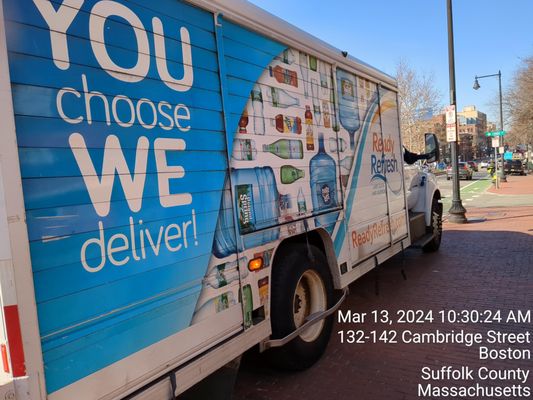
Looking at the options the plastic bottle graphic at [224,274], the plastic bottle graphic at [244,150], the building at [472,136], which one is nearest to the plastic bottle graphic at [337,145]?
the plastic bottle graphic at [244,150]

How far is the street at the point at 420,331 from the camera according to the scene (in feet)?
11.9

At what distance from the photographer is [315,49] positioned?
4117 mm

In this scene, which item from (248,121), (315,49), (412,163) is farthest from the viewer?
(412,163)

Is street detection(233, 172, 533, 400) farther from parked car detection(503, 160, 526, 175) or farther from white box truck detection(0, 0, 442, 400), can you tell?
parked car detection(503, 160, 526, 175)

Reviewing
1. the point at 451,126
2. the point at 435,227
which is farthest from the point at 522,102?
the point at 435,227

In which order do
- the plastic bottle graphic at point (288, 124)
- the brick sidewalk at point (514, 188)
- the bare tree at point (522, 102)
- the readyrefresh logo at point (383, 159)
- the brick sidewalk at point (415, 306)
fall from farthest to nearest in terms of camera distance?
the bare tree at point (522, 102) < the brick sidewalk at point (514, 188) < the readyrefresh logo at point (383, 159) < the brick sidewalk at point (415, 306) < the plastic bottle graphic at point (288, 124)

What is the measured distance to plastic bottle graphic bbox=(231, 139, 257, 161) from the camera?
297 cm

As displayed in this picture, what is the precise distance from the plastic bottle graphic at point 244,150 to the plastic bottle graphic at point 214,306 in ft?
3.00

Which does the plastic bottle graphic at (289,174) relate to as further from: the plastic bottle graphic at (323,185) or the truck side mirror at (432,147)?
the truck side mirror at (432,147)

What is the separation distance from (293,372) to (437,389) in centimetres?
118

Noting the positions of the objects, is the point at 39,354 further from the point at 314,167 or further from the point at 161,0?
the point at 314,167

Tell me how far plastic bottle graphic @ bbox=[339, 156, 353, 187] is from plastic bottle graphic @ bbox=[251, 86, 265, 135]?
1473 millimetres

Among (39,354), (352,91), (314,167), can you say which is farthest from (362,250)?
(39,354)

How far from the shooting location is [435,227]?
331 inches
